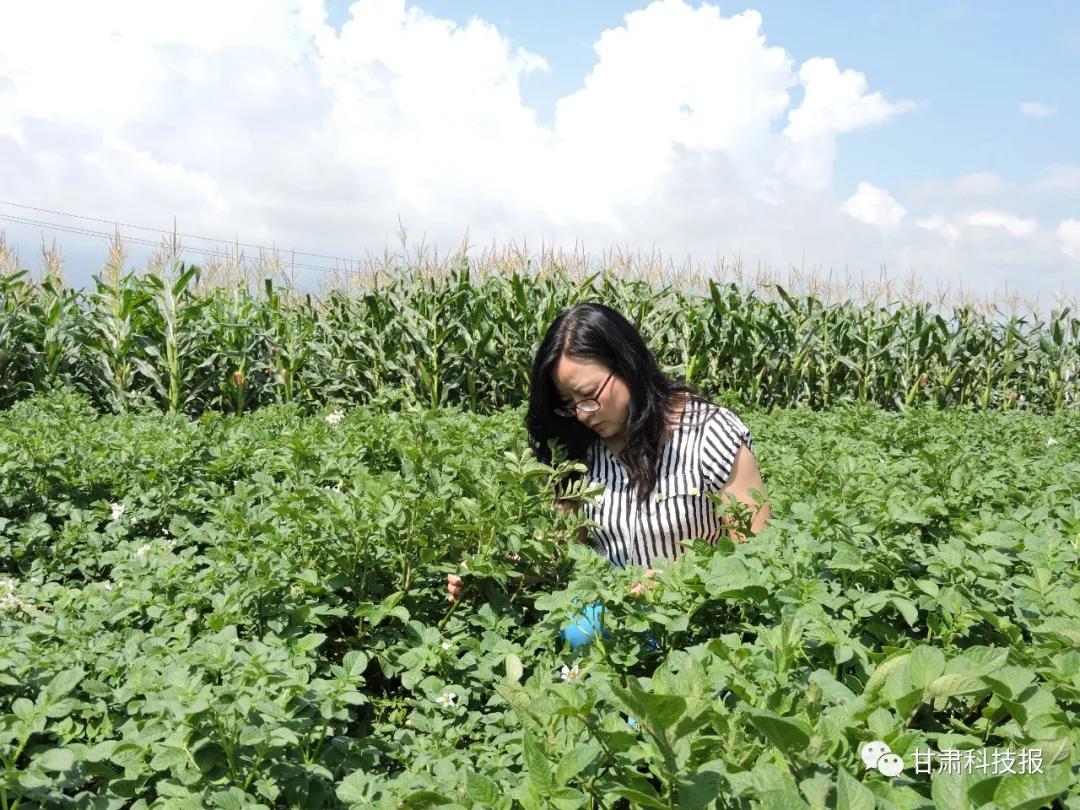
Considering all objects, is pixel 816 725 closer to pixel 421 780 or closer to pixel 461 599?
pixel 421 780

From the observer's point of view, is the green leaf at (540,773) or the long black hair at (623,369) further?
the long black hair at (623,369)

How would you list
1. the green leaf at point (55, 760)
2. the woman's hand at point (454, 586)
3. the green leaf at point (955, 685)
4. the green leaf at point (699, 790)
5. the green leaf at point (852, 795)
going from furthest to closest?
1. the woman's hand at point (454, 586)
2. the green leaf at point (55, 760)
3. the green leaf at point (955, 685)
4. the green leaf at point (699, 790)
5. the green leaf at point (852, 795)

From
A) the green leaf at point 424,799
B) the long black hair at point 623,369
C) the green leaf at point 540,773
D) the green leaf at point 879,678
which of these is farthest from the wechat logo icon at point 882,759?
the long black hair at point 623,369

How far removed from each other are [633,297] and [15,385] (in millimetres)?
7401

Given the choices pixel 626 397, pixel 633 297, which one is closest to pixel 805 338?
pixel 633 297

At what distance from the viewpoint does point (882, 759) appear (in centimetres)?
122

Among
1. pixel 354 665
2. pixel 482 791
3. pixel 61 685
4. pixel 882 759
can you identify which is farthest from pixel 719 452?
pixel 61 685

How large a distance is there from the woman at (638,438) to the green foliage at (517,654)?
301mm

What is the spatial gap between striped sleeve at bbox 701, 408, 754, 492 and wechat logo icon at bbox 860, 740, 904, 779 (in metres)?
1.86

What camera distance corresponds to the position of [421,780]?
1623 millimetres

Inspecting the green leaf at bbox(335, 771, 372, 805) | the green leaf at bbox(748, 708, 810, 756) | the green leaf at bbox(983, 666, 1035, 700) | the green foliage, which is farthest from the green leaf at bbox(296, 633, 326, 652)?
the green leaf at bbox(983, 666, 1035, 700)

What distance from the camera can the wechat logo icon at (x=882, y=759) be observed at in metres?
1.21

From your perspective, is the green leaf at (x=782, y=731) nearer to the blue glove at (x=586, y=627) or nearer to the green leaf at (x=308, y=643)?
the blue glove at (x=586, y=627)

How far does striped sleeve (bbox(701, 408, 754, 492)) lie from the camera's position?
3084 mm
